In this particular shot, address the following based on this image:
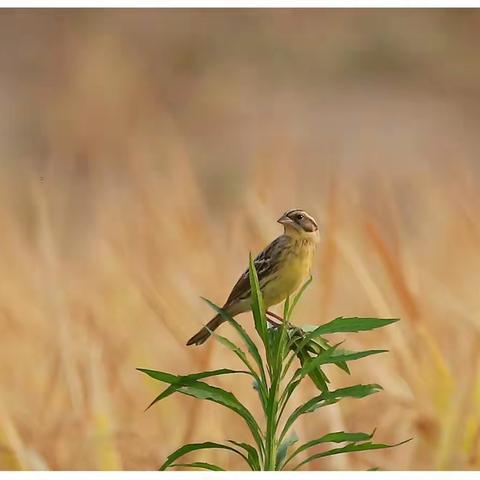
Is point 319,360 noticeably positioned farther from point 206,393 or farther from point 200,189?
point 200,189

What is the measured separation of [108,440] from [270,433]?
0.73m

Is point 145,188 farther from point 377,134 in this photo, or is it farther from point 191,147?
point 377,134

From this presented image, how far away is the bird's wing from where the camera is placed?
1.53 meters

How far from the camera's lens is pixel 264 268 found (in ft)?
5.05

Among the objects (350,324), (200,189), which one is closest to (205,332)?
(200,189)

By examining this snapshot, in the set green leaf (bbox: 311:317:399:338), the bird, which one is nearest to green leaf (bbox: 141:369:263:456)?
green leaf (bbox: 311:317:399:338)

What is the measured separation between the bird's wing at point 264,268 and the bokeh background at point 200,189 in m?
0.29

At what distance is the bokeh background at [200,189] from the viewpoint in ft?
6.15

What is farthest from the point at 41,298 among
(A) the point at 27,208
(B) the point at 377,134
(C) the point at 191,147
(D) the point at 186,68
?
(B) the point at 377,134

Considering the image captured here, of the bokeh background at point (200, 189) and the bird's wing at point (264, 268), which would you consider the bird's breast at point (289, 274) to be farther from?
the bokeh background at point (200, 189)

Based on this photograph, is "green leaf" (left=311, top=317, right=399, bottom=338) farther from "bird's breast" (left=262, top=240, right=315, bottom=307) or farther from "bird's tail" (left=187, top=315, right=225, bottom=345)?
"bird's tail" (left=187, top=315, right=225, bottom=345)

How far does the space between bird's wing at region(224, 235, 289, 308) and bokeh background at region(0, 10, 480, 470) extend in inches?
11.5

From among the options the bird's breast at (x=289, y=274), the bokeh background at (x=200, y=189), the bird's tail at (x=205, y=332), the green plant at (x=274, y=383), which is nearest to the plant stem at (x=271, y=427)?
the green plant at (x=274, y=383)

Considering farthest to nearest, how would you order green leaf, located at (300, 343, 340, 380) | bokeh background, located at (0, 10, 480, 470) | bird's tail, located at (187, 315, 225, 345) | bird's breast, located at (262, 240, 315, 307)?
bokeh background, located at (0, 10, 480, 470) < bird's tail, located at (187, 315, 225, 345) < bird's breast, located at (262, 240, 315, 307) < green leaf, located at (300, 343, 340, 380)
